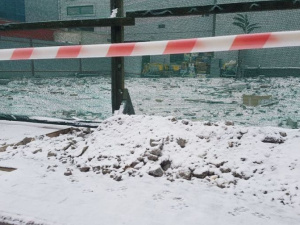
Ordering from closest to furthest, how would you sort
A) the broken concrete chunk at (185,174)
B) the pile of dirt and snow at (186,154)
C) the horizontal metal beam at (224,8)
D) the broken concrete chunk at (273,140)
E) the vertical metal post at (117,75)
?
the pile of dirt and snow at (186,154)
the broken concrete chunk at (185,174)
the broken concrete chunk at (273,140)
the horizontal metal beam at (224,8)
the vertical metal post at (117,75)

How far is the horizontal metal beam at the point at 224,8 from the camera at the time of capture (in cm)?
275

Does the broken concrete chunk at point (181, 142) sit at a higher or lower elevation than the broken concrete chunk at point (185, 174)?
higher

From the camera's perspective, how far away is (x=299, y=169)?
2006 mm

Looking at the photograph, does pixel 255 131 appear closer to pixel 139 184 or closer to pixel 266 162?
pixel 266 162

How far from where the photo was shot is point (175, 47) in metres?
2.60

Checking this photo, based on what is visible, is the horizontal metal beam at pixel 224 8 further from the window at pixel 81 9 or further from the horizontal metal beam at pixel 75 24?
the window at pixel 81 9

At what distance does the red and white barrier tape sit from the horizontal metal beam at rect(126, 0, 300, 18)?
0.65 m

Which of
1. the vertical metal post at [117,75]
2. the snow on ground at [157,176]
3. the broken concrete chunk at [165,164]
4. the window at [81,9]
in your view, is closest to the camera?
the snow on ground at [157,176]

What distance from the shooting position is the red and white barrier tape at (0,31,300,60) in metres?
2.28

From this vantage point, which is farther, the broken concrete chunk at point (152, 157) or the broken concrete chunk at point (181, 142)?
the broken concrete chunk at point (181, 142)

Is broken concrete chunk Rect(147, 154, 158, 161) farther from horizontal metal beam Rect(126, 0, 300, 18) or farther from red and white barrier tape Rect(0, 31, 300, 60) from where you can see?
horizontal metal beam Rect(126, 0, 300, 18)

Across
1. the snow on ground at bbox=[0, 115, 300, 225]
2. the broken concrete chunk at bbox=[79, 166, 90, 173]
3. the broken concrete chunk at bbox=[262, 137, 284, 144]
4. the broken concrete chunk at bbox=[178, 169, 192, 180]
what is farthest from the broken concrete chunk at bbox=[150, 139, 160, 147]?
the broken concrete chunk at bbox=[262, 137, 284, 144]

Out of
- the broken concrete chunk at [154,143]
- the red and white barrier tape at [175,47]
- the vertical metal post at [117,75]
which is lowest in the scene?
the broken concrete chunk at [154,143]

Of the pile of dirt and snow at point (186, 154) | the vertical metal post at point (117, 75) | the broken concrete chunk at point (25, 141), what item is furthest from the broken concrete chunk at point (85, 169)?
the vertical metal post at point (117, 75)
